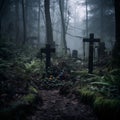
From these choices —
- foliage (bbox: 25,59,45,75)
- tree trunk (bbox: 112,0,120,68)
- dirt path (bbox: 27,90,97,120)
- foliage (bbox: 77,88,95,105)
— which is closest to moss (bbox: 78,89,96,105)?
foliage (bbox: 77,88,95,105)

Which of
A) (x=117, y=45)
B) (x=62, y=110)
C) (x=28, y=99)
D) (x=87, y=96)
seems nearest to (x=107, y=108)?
(x=87, y=96)

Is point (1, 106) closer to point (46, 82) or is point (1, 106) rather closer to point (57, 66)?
point (46, 82)

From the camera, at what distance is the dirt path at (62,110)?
5.79m

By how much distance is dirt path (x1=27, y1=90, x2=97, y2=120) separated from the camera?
5.79 metres

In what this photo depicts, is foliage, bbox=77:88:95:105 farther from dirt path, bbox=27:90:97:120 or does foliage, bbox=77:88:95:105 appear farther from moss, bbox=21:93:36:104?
moss, bbox=21:93:36:104

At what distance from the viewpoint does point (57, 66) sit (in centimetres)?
1297

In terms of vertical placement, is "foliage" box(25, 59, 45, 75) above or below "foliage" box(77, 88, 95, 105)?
above

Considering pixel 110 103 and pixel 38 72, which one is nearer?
pixel 110 103

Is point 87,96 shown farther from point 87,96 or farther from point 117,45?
point 117,45

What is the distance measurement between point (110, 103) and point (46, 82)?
5.47 meters

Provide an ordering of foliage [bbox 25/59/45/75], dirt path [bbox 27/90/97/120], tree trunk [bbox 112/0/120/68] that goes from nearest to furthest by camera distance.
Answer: dirt path [bbox 27/90/97/120] < tree trunk [bbox 112/0/120/68] < foliage [bbox 25/59/45/75]

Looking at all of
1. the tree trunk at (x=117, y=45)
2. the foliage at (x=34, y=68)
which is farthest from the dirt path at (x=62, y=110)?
the foliage at (x=34, y=68)

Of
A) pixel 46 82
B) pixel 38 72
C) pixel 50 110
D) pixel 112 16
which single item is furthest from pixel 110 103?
pixel 112 16

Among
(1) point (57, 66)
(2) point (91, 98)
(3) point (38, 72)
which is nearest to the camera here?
(2) point (91, 98)
